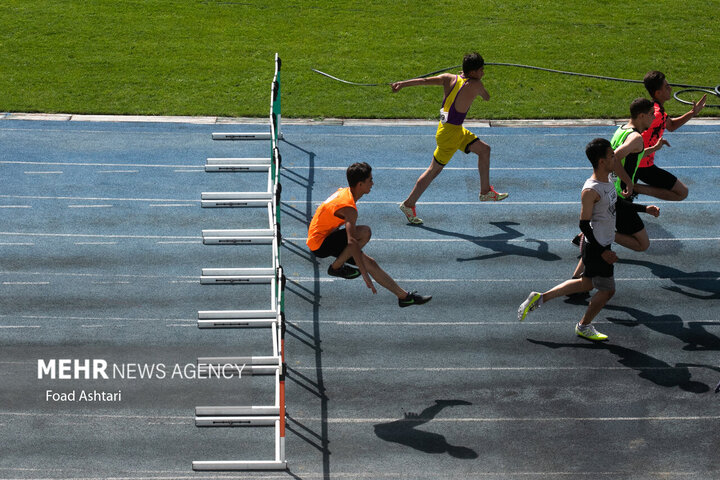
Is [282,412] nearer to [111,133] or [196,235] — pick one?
[196,235]

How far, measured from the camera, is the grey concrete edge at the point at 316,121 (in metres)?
15.2

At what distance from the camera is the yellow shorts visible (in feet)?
36.3

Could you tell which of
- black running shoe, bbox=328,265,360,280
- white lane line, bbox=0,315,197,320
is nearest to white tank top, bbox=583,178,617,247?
black running shoe, bbox=328,265,360,280

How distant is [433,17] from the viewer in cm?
2052

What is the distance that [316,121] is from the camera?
50.0 ft

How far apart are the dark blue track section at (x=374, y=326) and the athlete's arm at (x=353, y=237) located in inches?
34.0

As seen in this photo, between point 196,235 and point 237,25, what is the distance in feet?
32.9

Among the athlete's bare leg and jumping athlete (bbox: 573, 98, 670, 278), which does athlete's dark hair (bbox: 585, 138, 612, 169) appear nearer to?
jumping athlete (bbox: 573, 98, 670, 278)

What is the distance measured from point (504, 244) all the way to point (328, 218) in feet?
10.8

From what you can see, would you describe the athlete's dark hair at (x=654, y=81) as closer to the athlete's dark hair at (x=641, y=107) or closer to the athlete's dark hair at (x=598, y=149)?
the athlete's dark hair at (x=641, y=107)

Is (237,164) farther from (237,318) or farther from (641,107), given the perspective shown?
(641,107)

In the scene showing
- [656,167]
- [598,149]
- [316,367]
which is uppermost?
[598,149]

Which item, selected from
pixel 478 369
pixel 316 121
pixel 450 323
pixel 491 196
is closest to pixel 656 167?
pixel 491 196

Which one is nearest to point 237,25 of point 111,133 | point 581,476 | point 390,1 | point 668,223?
point 390,1
